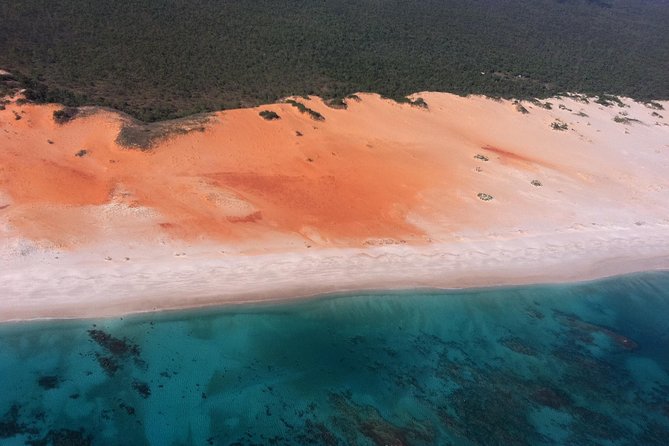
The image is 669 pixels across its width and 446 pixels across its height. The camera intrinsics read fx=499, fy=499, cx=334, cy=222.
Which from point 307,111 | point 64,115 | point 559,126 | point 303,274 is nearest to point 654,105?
point 559,126

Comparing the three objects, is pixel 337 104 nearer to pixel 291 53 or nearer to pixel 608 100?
pixel 291 53

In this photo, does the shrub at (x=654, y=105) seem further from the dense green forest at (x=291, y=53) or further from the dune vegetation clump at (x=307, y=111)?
the dune vegetation clump at (x=307, y=111)

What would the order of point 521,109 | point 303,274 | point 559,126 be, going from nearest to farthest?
point 303,274 < point 559,126 < point 521,109

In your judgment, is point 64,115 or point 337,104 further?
point 337,104

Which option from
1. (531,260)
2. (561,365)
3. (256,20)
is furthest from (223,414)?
(256,20)

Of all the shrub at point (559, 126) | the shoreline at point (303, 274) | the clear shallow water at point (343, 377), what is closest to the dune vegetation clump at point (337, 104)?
the shoreline at point (303, 274)
